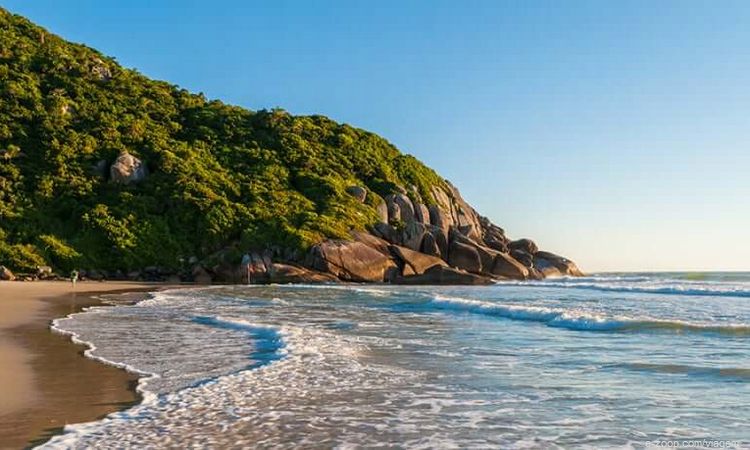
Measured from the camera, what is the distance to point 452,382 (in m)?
10.5

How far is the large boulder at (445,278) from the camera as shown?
54.4 m

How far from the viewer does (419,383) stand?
411 inches

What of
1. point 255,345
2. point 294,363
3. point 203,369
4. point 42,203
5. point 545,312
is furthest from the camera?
point 42,203

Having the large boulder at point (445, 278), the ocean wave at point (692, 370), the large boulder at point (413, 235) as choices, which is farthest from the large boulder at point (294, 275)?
the ocean wave at point (692, 370)

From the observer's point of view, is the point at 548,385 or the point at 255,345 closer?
the point at 548,385

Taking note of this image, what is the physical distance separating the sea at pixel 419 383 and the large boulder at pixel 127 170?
141 ft

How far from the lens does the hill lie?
54719 mm

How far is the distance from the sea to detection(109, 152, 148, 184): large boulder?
1697 inches

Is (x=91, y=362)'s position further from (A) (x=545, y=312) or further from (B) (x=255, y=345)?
(A) (x=545, y=312)

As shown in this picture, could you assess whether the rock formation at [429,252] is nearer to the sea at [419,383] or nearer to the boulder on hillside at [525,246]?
the boulder on hillside at [525,246]

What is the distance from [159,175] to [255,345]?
5185 centimetres

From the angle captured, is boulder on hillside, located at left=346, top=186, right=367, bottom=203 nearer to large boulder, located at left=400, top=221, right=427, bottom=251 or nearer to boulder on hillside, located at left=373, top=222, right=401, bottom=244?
boulder on hillside, located at left=373, top=222, right=401, bottom=244

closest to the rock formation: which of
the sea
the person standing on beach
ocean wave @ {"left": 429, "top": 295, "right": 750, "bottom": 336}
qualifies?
the person standing on beach

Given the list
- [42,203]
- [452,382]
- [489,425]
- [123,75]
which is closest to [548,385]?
[452,382]
